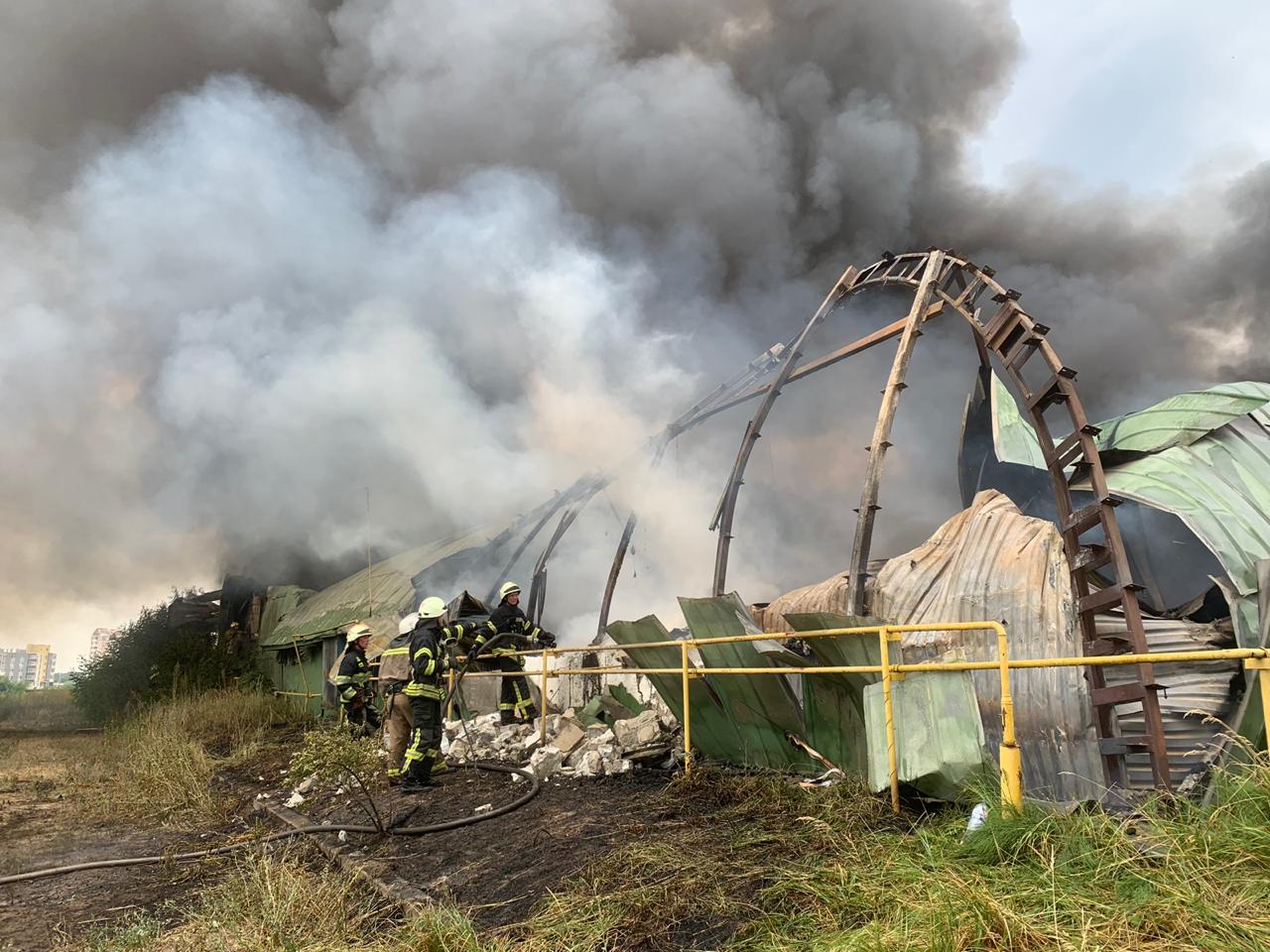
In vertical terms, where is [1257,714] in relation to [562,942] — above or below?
above

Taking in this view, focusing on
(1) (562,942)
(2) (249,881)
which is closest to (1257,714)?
(1) (562,942)

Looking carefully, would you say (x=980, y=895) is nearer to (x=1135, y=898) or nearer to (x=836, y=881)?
(x=1135, y=898)

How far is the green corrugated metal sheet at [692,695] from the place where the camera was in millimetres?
7523

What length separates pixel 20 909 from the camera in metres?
5.65

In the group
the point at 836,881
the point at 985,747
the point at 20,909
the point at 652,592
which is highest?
the point at 652,592

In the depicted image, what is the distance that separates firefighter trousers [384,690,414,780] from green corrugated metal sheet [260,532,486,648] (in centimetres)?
824


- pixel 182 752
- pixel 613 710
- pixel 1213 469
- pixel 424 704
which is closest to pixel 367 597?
pixel 182 752

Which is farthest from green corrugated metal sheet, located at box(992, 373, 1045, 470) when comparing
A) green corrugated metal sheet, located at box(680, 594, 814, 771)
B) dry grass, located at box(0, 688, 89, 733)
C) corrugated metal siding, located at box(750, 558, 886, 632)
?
dry grass, located at box(0, 688, 89, 733)

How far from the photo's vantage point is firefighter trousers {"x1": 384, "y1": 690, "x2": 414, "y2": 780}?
946 centimetres

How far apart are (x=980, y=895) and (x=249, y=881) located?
4.51 m

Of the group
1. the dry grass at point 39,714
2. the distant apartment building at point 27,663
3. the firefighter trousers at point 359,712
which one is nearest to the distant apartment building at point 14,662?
the distant apartment building at point 27,663

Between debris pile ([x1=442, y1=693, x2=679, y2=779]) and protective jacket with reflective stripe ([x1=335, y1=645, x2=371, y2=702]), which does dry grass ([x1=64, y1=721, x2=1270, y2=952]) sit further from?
protective jacket with reflective stripe ([x1=335, y1=645, x2=371, y2=702])

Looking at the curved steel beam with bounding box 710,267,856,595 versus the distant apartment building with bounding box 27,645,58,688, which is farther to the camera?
the distant apartment building with bounding box 27,645,58,688

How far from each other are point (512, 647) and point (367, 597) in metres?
9.66
